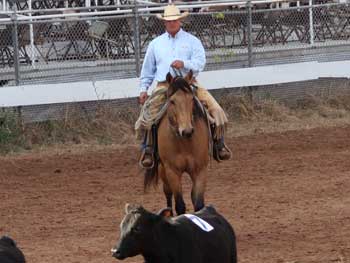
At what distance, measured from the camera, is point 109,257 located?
11438 mm

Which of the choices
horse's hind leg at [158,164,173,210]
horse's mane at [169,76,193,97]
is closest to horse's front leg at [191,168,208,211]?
horse's hind leg at [158,164,173,210]

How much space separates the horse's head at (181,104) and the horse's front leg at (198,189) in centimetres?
60

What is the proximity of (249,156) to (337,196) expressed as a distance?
367 centimetres

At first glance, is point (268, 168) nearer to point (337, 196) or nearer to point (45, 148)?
point (337, 196)

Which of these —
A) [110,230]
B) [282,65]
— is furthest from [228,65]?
[110,230]

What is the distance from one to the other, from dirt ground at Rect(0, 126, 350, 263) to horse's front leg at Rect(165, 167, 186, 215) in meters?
0.76

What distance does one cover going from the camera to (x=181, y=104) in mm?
11781

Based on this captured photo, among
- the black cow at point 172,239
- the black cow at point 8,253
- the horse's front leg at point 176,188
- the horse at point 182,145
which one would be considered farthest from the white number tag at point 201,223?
the horse's front leg at point 176,188

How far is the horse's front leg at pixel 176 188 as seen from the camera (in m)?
12.1

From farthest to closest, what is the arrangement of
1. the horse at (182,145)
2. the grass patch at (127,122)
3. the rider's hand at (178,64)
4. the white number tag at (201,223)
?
the grass patch at (127,122) < the rider's hand at (178,64) < the horse at (182,145) < the white number tag at (201,223)

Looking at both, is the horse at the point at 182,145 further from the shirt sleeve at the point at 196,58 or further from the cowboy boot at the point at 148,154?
the shirt sleeve at the point at 196,58

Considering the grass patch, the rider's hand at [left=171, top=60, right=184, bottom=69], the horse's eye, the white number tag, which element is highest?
the rider's hand at [left=171, top=60, right=184, bottom=69]

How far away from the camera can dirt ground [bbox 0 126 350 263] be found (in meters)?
11.9

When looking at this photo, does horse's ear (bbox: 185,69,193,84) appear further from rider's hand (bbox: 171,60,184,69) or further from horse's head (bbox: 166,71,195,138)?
rider's hand (bbox: 171,60,184,69)
